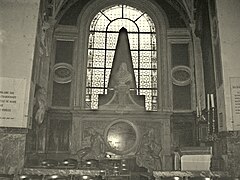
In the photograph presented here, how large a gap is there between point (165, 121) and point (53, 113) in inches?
176

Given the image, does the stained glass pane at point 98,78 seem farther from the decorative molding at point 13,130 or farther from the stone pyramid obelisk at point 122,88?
the decorative molding at point 13,130

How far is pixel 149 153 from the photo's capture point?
37.8 feet

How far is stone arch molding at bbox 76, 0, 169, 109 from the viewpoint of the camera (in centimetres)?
1270

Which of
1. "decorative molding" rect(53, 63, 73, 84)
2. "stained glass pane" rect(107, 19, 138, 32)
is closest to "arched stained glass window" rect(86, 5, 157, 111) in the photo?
"stained glass pane" rect(107, 19, 138, 32)

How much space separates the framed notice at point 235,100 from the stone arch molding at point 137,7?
484 cm

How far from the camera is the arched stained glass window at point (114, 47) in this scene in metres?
13.0

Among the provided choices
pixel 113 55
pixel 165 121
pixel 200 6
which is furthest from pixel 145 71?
pixel 200 6

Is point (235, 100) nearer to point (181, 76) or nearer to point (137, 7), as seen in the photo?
point (181, 76)

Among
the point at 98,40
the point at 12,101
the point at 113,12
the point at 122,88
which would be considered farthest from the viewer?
the point at 113,12

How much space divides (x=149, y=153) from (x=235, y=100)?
4794 mm

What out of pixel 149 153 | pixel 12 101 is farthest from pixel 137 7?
pixel 12 101

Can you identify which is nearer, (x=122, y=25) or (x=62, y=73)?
(x=62, y=73)

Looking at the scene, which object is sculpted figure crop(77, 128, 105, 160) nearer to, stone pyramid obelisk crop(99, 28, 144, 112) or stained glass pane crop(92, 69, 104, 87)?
stone pyramid obelisk crop(99, 28, 144, 112)

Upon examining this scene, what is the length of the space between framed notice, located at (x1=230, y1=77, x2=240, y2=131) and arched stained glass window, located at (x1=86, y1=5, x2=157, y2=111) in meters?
5.19
